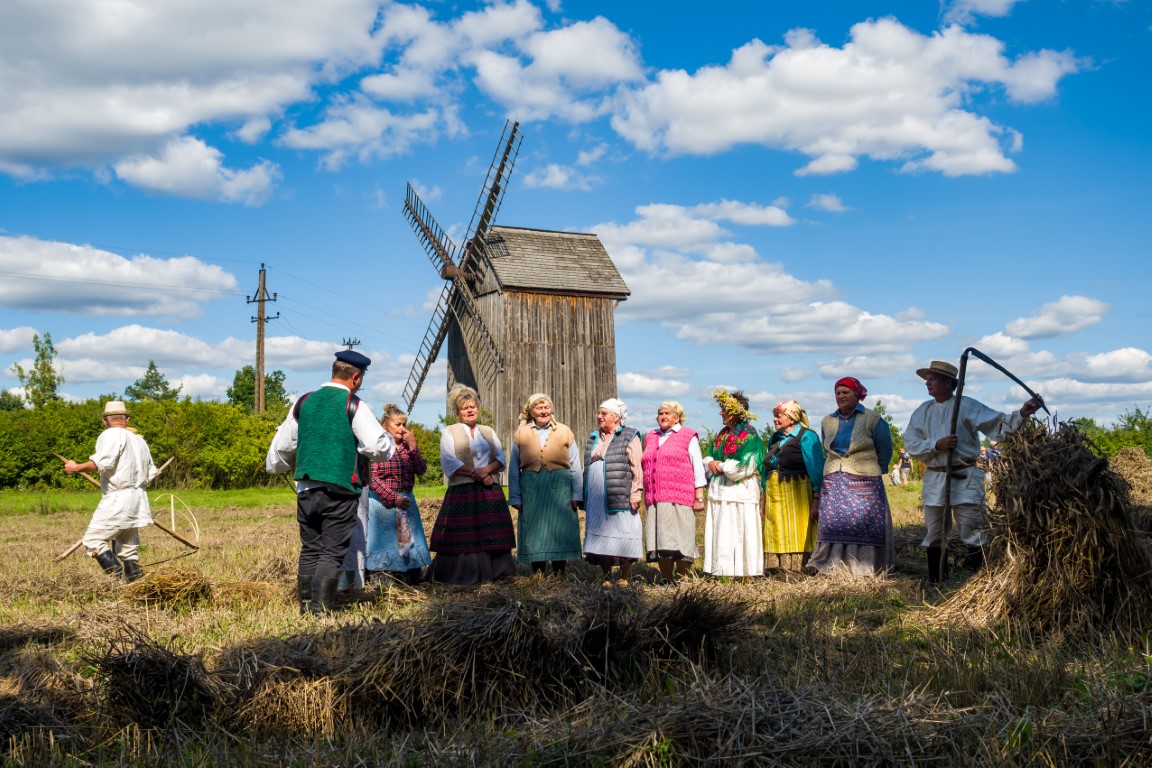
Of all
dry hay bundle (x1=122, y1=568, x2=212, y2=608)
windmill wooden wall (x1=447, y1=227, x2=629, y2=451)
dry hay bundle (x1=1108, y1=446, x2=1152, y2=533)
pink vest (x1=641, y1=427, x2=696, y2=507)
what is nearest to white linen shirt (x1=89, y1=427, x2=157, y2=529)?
dry hay bundle (x1=122, y1=568, x2=212, y2=608)

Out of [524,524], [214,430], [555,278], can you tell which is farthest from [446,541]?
[214,430]

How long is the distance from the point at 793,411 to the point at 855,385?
0.86m

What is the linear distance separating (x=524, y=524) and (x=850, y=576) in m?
2.76

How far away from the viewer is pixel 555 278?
89.9ft

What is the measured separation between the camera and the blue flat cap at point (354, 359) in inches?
Answer: 275

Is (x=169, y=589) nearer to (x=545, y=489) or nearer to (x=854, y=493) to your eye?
(x=545, y=489)

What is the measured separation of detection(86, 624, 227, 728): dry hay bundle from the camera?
391 centimetres

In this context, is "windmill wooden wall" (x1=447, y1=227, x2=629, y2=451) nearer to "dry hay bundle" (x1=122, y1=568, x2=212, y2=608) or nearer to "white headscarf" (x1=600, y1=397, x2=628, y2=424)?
"white headscarf" (x1=600, y1=397, x2=628, y2=424)

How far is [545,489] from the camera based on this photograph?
8.68m

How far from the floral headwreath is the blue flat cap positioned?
3.33 meters

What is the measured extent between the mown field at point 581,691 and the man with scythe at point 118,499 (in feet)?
8.43

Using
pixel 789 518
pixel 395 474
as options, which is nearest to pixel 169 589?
pixel 395 474

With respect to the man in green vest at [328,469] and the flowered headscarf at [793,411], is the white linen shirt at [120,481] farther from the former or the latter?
the flowered headscarf at [793,411]

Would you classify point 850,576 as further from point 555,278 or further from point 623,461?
point 555,278
